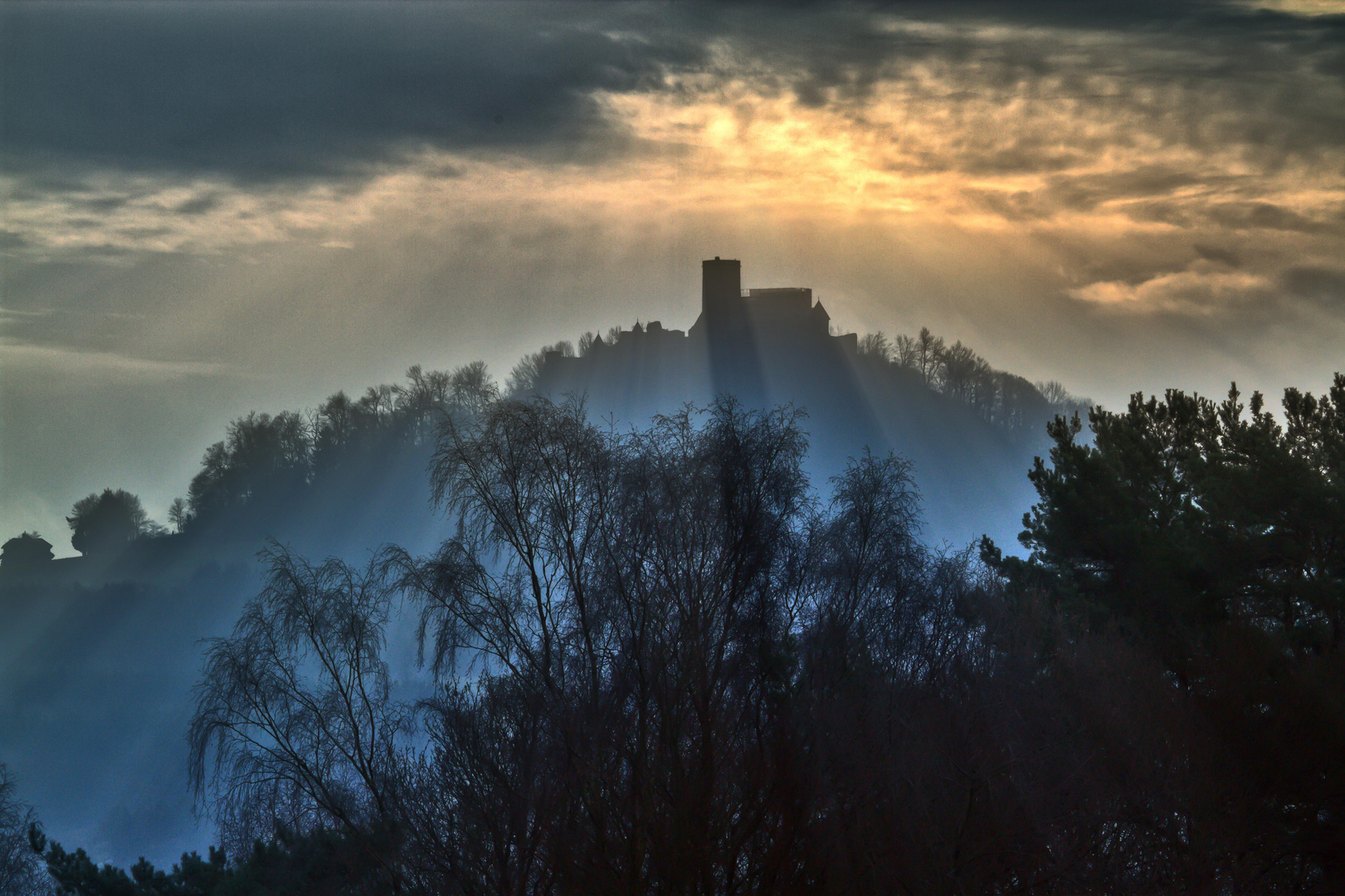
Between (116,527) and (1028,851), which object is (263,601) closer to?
(1028,851)

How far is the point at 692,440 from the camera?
18.9 m

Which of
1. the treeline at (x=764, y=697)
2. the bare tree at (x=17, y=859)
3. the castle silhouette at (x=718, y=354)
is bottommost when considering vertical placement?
the bare tree at (x=17, y=859)

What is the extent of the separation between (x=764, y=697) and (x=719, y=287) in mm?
90110

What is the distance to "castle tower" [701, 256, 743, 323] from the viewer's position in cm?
10488

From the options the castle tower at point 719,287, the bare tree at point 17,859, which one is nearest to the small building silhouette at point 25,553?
the castle tower at point 719,287

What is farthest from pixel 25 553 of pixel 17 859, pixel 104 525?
pixel 17 859

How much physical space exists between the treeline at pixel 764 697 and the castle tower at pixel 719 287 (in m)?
84.5

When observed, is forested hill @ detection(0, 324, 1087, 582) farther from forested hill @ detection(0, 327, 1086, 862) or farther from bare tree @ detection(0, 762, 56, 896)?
bare tree @ detection(0, 762, 56, 896)

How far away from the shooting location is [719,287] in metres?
106

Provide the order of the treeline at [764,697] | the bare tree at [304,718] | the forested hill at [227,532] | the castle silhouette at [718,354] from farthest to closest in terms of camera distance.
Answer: the castle silhouette at [718,354] < the forested hill at [227,532] < the bare tree at [304,718] < the treeline at [764,697]

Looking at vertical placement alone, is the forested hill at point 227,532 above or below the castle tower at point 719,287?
below

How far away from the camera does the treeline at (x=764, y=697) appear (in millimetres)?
15586

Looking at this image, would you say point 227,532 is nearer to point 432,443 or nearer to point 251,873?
point 432,443

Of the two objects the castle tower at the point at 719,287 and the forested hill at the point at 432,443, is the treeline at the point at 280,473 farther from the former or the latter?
the castle tower at the point at 719,287
